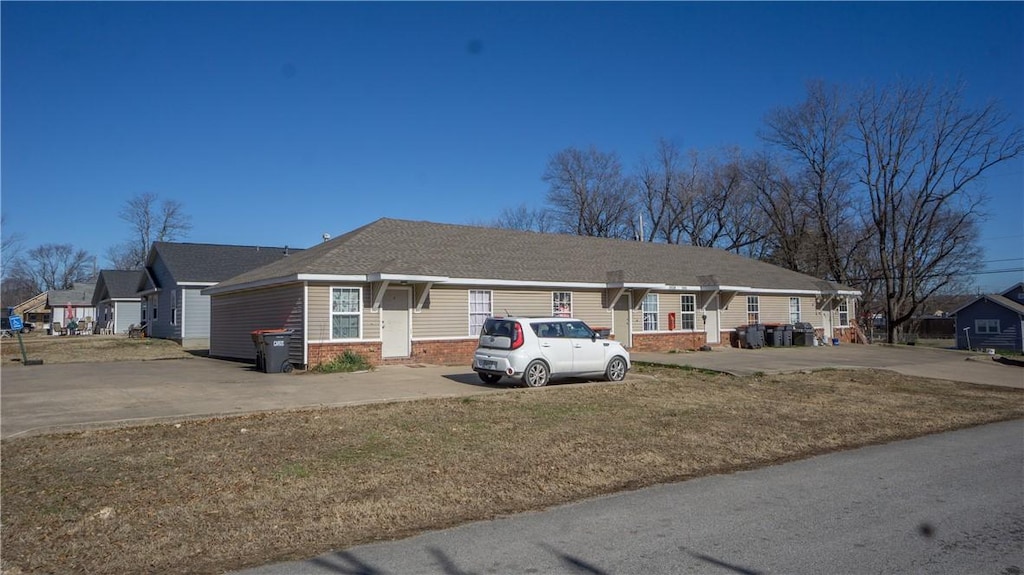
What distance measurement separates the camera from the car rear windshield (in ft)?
48.2

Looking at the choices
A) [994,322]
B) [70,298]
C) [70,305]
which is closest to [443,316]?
[994,322]

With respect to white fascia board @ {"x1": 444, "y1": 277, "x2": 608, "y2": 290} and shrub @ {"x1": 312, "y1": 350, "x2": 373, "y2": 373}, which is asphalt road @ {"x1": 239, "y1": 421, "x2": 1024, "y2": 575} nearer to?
shrub @ {"x1": 312, "y1": 350, "x2": 373, "y2": 373}

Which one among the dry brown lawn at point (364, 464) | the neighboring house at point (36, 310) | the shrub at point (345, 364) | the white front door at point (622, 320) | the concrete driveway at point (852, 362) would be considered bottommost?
the dry brown lawn at point (364, 464)

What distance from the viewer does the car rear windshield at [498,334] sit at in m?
14.7

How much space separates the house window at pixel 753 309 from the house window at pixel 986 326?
29930 mm

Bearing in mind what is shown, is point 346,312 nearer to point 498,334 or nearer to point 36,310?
point 498,334

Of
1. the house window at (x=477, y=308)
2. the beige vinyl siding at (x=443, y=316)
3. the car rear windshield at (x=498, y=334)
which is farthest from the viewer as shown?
the house window at (x=477, y=308)

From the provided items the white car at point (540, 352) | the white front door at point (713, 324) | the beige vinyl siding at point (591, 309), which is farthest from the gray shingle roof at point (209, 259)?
the white front door at point (713, 324)

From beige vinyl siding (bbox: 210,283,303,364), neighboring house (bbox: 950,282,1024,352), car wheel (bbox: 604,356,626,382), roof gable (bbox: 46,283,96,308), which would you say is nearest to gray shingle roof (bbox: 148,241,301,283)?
beige vinyl siding (bbox: 210,283,303,364)

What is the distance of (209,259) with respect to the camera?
34.3 m

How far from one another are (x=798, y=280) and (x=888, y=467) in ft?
88.7

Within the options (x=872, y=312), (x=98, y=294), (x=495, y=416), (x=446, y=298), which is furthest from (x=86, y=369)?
(x=872, y=312)

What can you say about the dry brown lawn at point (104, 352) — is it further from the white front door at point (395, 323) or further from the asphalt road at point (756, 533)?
the asphalt road at point (756, 533)

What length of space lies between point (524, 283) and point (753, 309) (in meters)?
13.2
